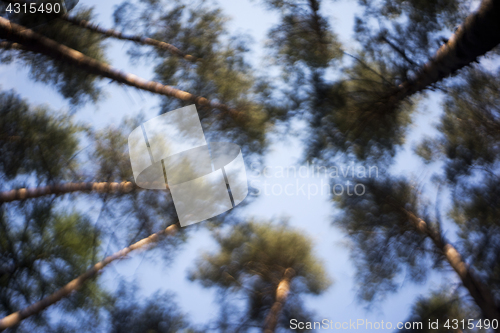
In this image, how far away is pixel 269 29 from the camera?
150cm

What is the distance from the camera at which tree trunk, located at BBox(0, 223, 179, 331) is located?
1332 mm

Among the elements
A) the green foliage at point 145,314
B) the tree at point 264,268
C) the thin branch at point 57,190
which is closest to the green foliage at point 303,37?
the tree at point 264,268

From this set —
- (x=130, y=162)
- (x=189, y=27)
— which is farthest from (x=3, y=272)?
(x=189, y=27)

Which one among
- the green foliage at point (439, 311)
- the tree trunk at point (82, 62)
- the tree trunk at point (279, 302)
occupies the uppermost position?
the tree trunk at point (82, 62)

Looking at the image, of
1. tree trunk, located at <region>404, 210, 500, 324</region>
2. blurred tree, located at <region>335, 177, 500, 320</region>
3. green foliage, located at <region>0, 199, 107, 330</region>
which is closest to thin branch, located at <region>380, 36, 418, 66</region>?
blurred tree, located at <region>335, 177, 500, 320</region>

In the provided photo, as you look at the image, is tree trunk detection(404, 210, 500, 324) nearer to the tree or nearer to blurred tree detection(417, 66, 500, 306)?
blurred tree detection(417, 66, 500, 306)

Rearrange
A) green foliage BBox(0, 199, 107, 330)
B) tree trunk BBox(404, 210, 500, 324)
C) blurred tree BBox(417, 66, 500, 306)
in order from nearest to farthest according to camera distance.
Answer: tree trunk BBox(404, 210, 500, 324)
blurred tree BBox(417, 66, 500, 306)
green foliage BBox(0, 199, 107, 330)

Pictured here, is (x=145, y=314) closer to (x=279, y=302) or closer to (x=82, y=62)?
(x=279, y=302)

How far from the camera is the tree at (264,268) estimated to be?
1.39 metres

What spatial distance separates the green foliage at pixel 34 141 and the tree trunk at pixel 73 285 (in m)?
0.46

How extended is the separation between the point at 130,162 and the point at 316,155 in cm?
88

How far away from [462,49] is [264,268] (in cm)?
118

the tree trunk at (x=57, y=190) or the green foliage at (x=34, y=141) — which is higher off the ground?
the green foliage at (x=34, y=141)

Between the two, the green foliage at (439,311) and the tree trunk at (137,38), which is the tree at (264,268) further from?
the tree trunk at (137,38)
